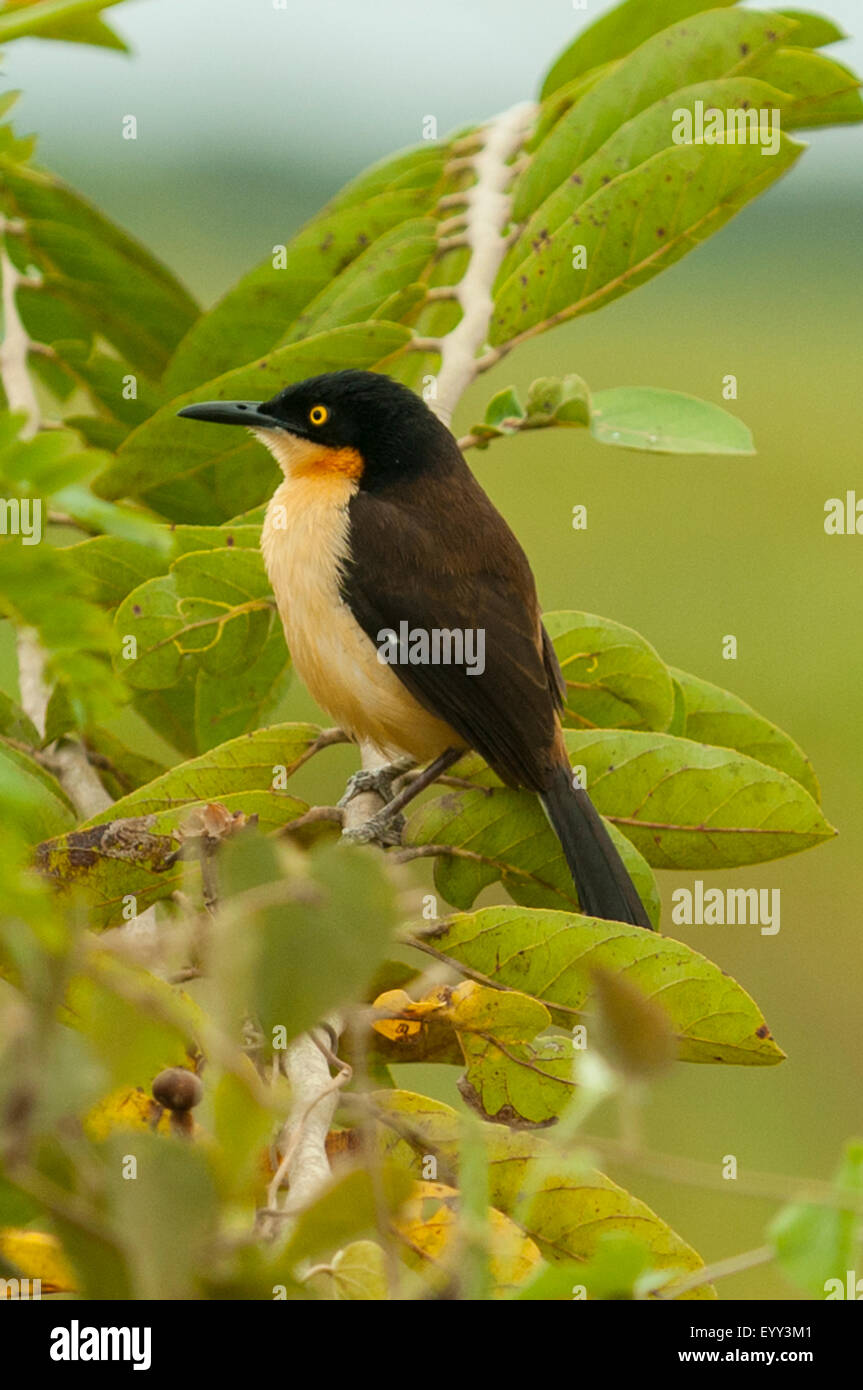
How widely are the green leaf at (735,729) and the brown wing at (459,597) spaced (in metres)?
0.23

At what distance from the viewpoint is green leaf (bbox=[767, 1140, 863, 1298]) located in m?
0.51

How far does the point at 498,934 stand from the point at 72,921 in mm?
873

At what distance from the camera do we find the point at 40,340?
2.37m

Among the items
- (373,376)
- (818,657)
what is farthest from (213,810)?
(818,657)

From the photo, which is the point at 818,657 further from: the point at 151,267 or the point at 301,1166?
the point at 301,1166

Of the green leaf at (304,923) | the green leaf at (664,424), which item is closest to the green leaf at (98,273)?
the green leaf at (664,424)

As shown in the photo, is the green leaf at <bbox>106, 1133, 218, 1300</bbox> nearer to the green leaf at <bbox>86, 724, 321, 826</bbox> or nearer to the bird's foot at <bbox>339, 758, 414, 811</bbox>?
the green leaf at <bbox>86, 724, 321, 826</bbox>

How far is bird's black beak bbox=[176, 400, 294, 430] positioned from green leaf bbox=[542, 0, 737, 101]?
2.62ft

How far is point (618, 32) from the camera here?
93.3 inches

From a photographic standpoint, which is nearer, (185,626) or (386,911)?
(386,911)

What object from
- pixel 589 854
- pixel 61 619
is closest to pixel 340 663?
pixel 589 854

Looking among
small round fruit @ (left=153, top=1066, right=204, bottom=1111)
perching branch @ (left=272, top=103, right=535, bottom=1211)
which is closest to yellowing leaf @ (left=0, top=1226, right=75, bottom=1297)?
small round fruit @ (left=153, top=1066, right=204, bottom=1111)

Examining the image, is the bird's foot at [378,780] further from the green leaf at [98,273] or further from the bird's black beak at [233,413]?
the green leaf at [98,273]
